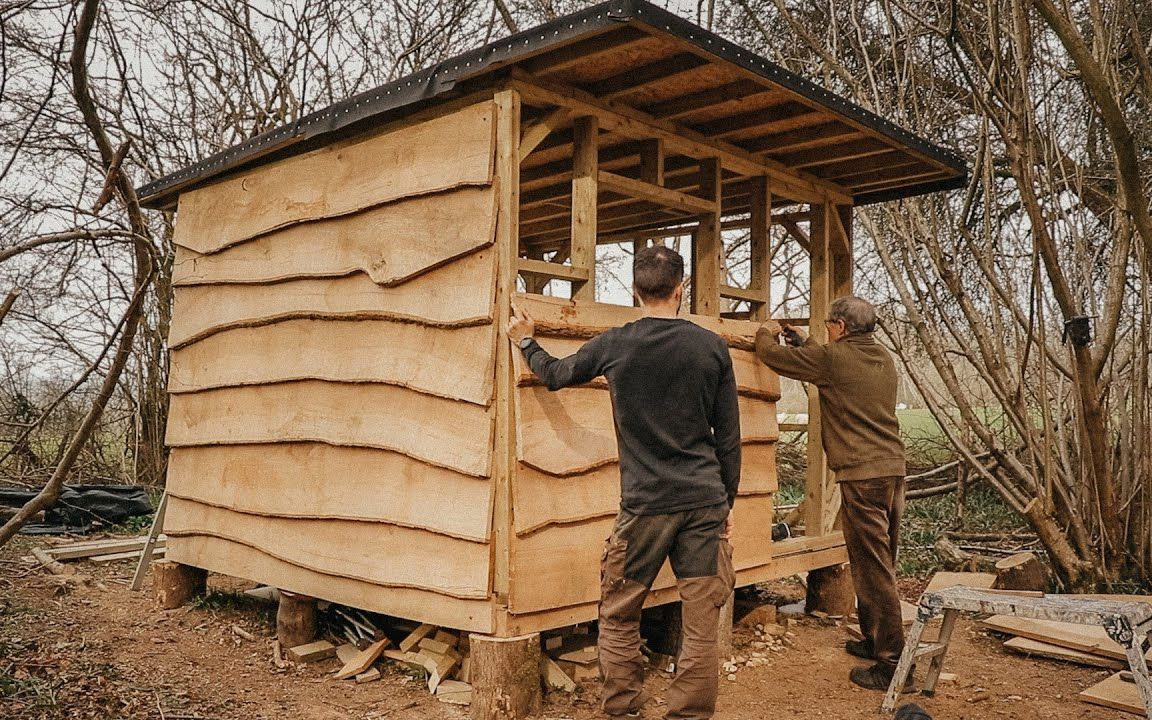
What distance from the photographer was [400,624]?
17.1 feet

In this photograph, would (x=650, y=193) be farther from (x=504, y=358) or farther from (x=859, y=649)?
(x=859, y=649)

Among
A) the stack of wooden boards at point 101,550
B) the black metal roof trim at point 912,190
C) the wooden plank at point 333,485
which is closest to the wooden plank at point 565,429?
the wooden plank at point 333,485

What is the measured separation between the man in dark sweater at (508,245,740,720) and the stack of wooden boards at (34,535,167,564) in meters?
5.32

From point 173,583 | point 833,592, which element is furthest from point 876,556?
point 173,583

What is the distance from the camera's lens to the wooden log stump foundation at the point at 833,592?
247 inches

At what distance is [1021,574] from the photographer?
638cm

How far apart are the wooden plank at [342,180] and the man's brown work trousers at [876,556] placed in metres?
2.68

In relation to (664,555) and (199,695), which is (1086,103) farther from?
(199,695)

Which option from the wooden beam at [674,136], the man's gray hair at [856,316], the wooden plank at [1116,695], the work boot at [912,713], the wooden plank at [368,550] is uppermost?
the wooden beam at [674,136]

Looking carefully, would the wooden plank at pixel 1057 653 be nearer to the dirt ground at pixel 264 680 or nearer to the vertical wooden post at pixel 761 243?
the dirt ground at pixel 264 680

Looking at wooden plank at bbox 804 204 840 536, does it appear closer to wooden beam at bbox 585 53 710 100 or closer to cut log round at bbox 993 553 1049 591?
cut log round at bbox 993 553 1049 591

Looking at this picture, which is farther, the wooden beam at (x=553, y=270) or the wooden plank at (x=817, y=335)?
the wooden plank at (x=817, y=335)

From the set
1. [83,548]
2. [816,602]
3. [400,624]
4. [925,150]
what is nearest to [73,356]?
[83,548]

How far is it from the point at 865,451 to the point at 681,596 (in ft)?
5.99
